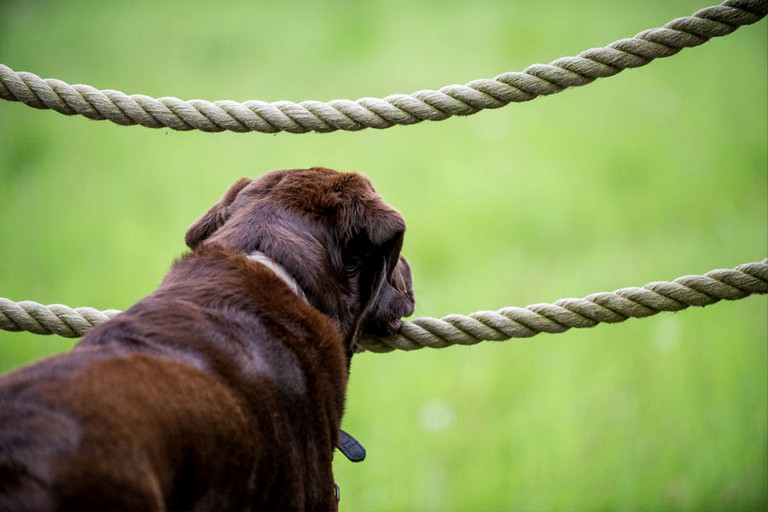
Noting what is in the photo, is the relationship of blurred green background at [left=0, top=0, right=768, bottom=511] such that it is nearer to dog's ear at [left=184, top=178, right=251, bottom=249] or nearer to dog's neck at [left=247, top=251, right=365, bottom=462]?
dog's neck at [left=247, top=251, right=365, bottom=462]

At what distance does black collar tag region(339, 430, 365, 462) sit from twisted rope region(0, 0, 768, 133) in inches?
37.0

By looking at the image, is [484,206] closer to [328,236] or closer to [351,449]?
[328,236]

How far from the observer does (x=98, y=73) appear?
21.6 ft

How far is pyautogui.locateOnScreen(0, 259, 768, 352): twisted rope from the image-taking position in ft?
7.91

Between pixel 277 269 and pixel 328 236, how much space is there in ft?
0.64

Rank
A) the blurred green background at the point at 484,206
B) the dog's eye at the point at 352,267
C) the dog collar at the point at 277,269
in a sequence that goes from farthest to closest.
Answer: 1. the blurred green background at the point at 484,206
2. the dog's eye at the point at 352,267
3. the dog collar at the point at 277,269

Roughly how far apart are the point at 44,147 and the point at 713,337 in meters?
5.24

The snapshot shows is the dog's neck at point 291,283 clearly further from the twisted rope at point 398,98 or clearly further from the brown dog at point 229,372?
the twisted rope at point 398,98

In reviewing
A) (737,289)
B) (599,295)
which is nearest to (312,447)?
(599,295)

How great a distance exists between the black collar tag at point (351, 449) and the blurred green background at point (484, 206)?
2.76 meters

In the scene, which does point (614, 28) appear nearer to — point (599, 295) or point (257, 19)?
point (257, 19)

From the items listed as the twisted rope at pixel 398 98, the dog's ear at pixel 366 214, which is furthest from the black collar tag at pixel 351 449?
the twisted rope at pixel 398 98

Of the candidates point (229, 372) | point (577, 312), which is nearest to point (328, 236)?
point (229, 372)

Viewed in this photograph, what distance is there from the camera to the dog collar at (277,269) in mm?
2102
